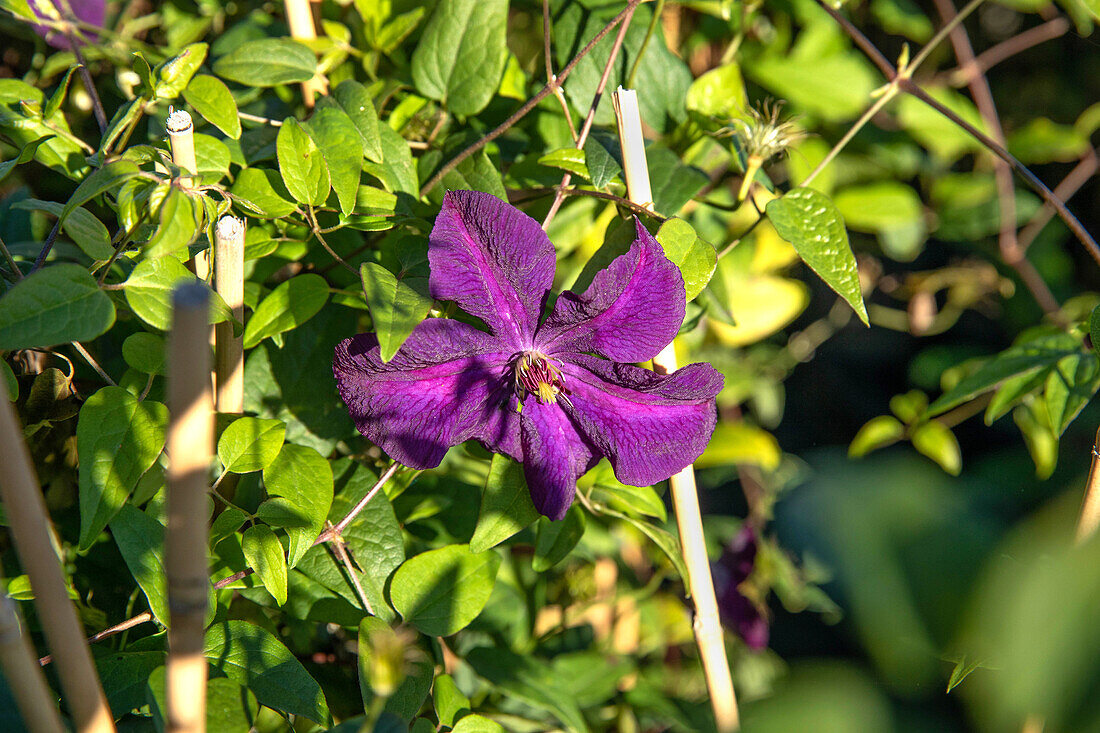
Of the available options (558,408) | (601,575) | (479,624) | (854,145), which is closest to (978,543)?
(558,408)

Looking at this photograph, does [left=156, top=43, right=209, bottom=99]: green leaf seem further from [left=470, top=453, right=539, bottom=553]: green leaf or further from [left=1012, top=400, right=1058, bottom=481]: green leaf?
[left=1012, top=400, right=1058, bottom=481]: green leaf

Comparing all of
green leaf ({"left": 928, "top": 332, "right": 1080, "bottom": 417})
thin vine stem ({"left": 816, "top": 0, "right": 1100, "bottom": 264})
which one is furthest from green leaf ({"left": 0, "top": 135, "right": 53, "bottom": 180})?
green leaf ({"left": 928, "top": 332, "right": 1080, "bottom": 417})

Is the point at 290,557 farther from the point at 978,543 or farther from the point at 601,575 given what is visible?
the point at 601,575

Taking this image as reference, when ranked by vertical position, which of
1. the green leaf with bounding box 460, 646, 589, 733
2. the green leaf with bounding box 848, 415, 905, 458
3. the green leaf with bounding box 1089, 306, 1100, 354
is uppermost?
the green leaf with bounding box 1089, 306, 1100, 354

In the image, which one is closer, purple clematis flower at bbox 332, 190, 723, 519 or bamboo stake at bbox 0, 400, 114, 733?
bamboo stake at bbox 0, 400, 114, 733

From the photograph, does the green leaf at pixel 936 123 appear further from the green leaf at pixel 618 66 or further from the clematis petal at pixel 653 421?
the clematis petal at pixel 653 421

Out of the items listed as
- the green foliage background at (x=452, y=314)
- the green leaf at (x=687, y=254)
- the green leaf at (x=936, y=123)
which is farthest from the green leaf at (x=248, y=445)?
the green leaf at (x=936, y=123)

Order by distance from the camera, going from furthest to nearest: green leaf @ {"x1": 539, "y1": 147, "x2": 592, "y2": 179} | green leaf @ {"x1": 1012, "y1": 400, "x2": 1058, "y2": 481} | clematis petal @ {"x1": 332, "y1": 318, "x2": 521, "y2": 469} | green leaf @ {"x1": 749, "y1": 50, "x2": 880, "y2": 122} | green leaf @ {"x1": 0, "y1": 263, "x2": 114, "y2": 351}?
1. green leaf @ {"x1": 749, "y1": 50, "x2": 880, "y2": 122}
2. green leaf @ {"x1": 1012, "y1": 400, "x2": 1058, "y2": 481}
3. green leaf @ {"x1": 539, "y1": 147, "x2": 592, "y2": 179}
4. clematis petal @ {"x1": 332, "y1": 318, "x2": 521, "y2": 469}
5. green leaf @ {"x1": 0, "y1": 263, "x2": 114, "y2": 351}
